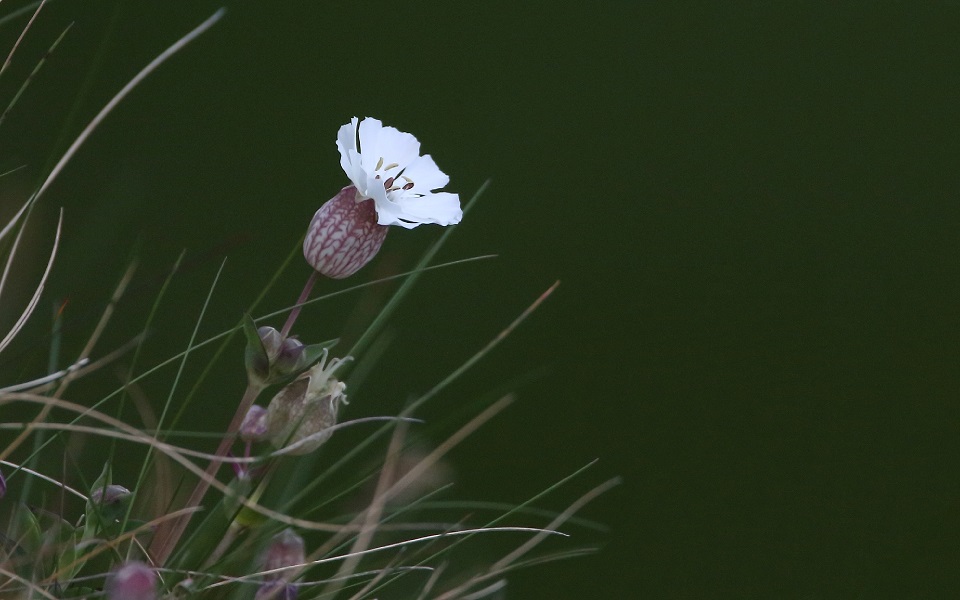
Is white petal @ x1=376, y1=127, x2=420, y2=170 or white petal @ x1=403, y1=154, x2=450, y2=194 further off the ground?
white petal @ x1=376, y1=127, x2=420, y2=170

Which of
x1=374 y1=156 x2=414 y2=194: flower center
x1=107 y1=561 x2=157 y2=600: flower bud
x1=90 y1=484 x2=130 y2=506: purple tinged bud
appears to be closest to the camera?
x1=107 y1=561 x2=157 y2=600: flower bud

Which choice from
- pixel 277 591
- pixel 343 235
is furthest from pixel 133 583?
pixel 343 235

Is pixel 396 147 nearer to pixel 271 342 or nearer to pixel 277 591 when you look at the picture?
pixel 271 342

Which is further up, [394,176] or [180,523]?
[394,176]

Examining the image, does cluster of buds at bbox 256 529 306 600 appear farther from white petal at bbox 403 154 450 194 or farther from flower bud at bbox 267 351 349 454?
white petal at bbox 403 154 450 194

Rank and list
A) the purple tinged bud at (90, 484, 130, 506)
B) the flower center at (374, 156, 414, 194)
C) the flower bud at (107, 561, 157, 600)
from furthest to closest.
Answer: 1. the flower center at (374, 156, 414, 194)
2. the purple tinged bud at (90, 484, 130, 506)
3. the flower bud at (107, 561, 157, 600)

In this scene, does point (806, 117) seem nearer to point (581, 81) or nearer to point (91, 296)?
point (581, 81)

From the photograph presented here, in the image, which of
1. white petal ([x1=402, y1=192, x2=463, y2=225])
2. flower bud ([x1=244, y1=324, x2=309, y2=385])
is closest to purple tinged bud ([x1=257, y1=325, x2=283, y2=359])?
flower bud ([x1=244, y1=324, x2=309, y2=385])
